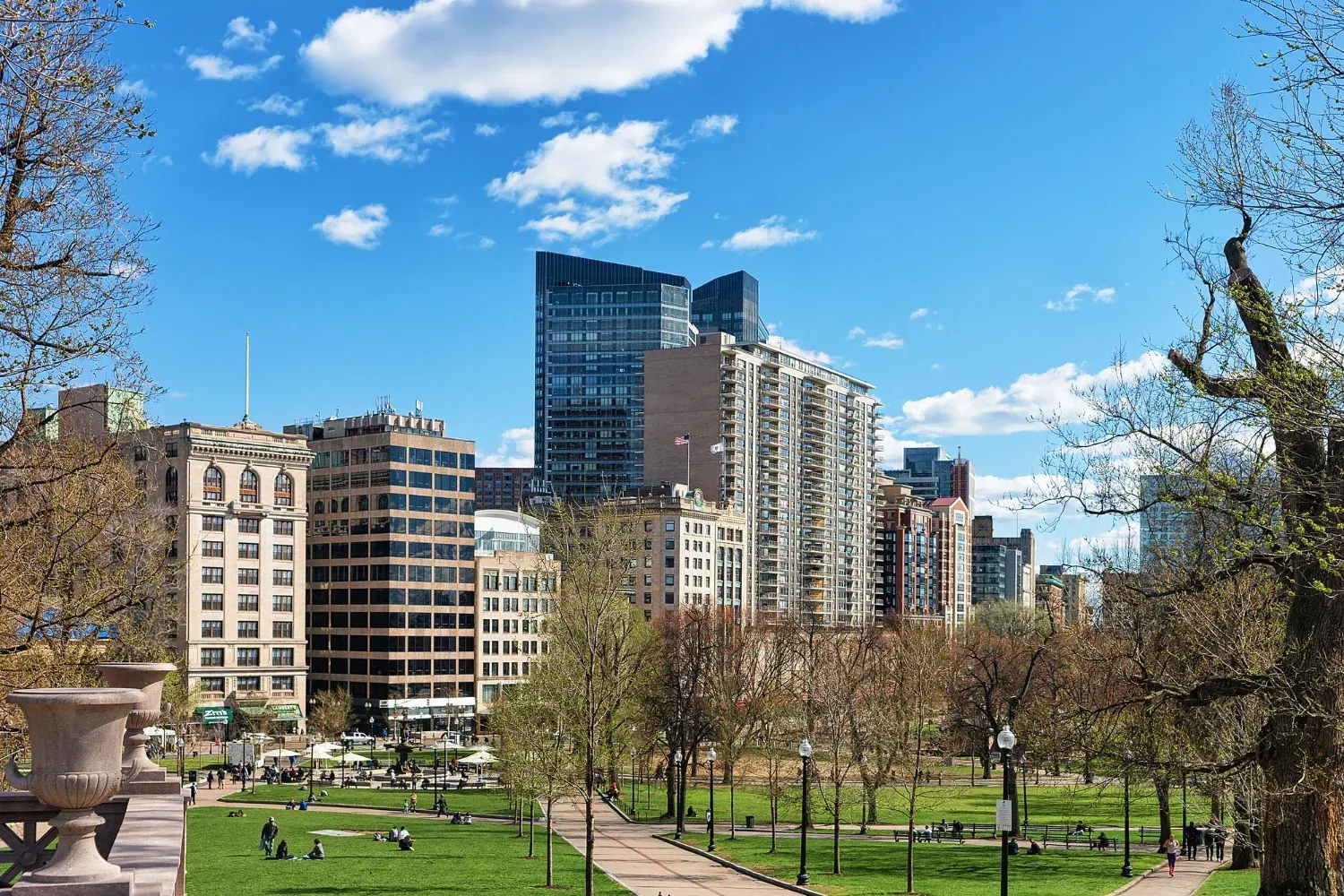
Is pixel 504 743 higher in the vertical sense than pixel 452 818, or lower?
higher

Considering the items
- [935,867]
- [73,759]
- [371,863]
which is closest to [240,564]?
[371,863]

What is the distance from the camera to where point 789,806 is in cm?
6050

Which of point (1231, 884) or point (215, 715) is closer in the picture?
point (1231, 884)

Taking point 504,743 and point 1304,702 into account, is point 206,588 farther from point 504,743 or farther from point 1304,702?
point 1304,702

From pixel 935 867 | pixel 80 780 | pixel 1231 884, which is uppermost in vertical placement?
pixel 80 780

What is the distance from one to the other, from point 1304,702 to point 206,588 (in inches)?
4159

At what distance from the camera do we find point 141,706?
16.9m

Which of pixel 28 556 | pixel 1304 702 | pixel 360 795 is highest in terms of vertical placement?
pixel 28 556

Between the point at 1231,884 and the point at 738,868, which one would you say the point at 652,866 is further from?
the point at 1231,884

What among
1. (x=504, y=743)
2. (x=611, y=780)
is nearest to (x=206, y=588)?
(x=611, y=780)


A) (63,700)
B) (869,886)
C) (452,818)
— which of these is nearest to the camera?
(63,700)

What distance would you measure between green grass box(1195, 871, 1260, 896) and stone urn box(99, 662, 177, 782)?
102 feet

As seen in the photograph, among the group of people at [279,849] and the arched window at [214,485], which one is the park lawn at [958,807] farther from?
the arched window at [214,485]

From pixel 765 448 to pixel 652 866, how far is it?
140191 millimetres
